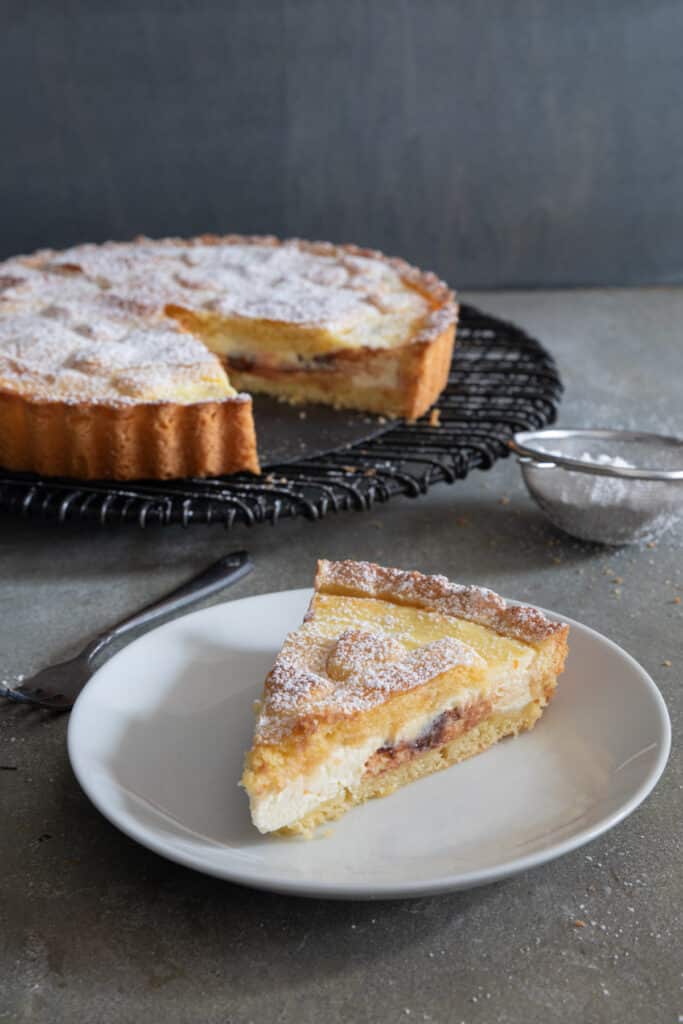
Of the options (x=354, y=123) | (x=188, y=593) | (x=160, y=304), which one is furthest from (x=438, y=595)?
(x=354, y=123)

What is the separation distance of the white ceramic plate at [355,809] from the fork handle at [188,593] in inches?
8.8

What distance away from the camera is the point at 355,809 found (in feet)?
5.66

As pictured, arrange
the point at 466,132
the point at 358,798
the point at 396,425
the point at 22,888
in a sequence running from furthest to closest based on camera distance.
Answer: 1. the point at 466,132
2. the point at 396,425
3. the point at 358,798
4. the point at 22,888

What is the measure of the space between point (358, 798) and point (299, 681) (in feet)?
0.66

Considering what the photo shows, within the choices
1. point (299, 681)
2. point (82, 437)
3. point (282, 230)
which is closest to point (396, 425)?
point (82, 437)

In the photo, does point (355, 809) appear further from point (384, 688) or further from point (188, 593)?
point (188, 593)

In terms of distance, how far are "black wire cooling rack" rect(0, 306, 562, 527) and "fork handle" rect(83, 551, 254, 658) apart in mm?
98

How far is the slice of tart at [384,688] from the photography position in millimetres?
1654

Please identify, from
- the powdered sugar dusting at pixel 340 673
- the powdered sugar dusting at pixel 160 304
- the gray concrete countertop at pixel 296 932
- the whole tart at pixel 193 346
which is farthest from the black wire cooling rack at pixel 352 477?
the powdered sugar dusting at pixel 340 673

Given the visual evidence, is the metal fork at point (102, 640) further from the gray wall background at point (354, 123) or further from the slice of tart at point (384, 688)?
the gray wall background at point (354, 123)

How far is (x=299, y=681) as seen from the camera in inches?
68.9

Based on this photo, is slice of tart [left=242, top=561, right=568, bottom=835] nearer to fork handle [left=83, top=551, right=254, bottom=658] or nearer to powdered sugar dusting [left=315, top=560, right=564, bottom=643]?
powdered sugar dusting [left=315, top=560, right=564, bottom=643]

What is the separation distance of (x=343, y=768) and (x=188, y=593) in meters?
0.78

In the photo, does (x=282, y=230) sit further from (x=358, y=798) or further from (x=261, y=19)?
(x=358, y=798)
